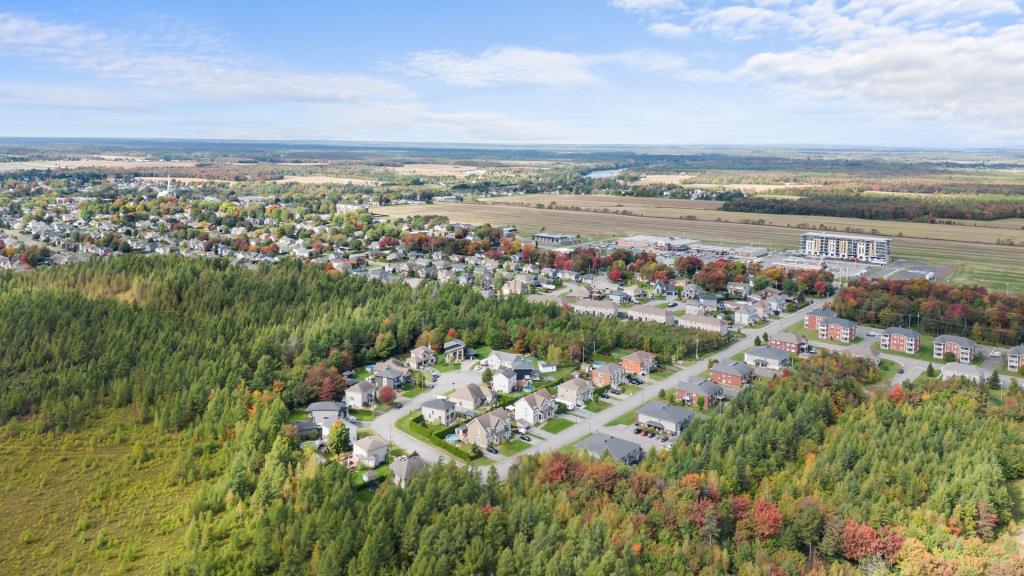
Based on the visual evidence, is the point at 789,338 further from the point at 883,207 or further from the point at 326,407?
the point at 883,207

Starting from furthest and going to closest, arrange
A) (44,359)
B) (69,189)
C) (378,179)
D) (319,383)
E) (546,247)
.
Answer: (378,179) → (69,189) → (546,247) → (44,359) → (319,383)

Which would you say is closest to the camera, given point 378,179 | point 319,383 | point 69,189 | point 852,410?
point 852,410

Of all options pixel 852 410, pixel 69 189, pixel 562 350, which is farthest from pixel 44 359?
pixel 69 189

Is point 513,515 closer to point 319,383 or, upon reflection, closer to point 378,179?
point 319,383

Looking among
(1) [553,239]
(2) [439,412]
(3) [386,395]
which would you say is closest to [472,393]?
(2) [439,412]

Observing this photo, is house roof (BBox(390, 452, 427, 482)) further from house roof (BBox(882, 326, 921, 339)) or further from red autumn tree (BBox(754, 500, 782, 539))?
house roof (BBox(882, 326, 921, 339))

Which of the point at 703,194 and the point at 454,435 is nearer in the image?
the point at 454,435
